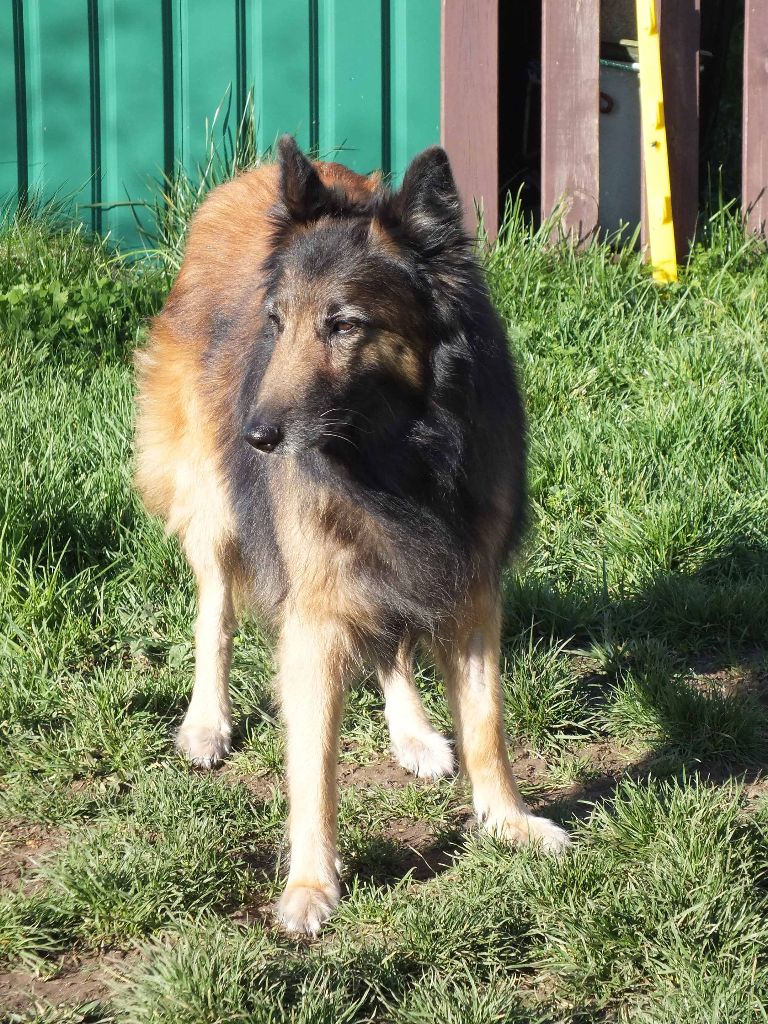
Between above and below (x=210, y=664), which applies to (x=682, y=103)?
above

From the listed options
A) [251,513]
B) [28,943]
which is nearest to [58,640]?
[251,513]

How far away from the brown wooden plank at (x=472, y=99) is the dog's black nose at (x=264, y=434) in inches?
138

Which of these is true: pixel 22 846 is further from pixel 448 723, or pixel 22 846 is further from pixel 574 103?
pixel 574 103

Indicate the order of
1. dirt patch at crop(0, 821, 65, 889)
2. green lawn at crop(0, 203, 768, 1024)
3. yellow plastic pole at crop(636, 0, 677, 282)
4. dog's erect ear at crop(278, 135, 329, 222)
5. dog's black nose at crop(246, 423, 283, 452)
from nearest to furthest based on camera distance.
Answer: green lawn at crop(0, 203, 768, 1024) → dog's black nose at crop(246, 423, 283, 452) → dog's erect ear at crop(278, 135, 329, 222) → dirt patch at crop(0, 821, 65, 889) → yellow plastic pole at crop(636, 0, 677, 282)

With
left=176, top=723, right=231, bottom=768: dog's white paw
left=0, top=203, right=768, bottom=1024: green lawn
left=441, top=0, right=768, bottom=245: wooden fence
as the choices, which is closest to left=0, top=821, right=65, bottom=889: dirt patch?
left=0, top=203, right=768, bottom=1024: green lawn

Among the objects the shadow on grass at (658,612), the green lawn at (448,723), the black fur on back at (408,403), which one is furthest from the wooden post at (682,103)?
the black fur on back at (408,403)

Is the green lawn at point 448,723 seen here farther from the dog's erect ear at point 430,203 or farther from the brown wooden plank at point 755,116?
the dog's erect ear at point 430,203

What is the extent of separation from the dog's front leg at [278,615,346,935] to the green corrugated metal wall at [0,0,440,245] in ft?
12.5

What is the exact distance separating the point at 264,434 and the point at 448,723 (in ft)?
4.88

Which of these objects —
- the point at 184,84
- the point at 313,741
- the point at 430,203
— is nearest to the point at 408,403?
the point at 430,203

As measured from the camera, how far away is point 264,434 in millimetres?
2586

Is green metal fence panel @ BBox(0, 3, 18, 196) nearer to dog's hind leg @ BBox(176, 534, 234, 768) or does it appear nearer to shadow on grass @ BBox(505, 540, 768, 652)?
dog's hind leg @ BBox(176, 534, 234, 768)

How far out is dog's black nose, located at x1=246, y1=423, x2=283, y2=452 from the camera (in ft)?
8.48

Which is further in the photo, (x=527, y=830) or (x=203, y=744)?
(x=203, y=744)
